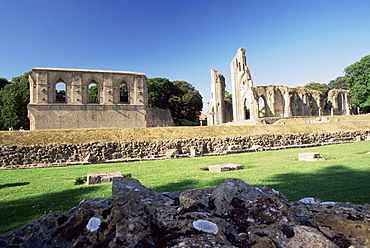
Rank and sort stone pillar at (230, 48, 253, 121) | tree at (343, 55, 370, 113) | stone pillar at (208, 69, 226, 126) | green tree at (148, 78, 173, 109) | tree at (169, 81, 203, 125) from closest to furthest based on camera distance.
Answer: stone pillar at (230, 48, 253, 121) → tree at (343, 55, 370, 113) → stone pillar at (208, 69, 226, 126) → green tree at (148, 78, 173, 109) → tree at (169, 81, 203, 125)

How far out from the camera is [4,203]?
4824 millimetres

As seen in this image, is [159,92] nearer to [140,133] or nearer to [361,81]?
[140,133]

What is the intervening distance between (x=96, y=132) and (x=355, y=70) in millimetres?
50752

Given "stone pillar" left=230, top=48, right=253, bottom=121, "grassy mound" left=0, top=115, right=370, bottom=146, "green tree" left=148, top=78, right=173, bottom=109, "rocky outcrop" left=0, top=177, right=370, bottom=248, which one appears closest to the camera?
"rocky outcrop" left=0, top=177, right=370, bottom=248

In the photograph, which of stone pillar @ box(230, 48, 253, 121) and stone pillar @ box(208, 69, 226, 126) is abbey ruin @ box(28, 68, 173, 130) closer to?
stone pillar @ box(208, 69, 226, 126)

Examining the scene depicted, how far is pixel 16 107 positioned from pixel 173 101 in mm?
29548

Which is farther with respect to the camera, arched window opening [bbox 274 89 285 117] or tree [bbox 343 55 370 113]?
arched window opening [bbox 274 89 285 117]

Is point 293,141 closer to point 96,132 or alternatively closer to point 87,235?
point 96,132

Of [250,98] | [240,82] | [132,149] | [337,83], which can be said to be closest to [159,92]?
[240,82]

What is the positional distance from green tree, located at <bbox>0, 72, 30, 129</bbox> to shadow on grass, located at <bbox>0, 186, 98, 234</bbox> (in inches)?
1496

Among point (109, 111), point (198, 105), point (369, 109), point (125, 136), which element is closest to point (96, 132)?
point (125, 136)

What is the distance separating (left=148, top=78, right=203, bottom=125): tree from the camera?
49.9 meters

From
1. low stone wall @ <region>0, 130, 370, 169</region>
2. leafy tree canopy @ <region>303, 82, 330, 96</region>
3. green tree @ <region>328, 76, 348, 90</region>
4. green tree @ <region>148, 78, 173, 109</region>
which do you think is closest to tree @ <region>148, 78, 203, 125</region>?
green tree @ <region>148, 78, 173, 109</region>

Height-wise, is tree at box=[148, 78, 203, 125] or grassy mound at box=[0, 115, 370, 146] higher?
tree at box=[148, 78, 203, 125]
